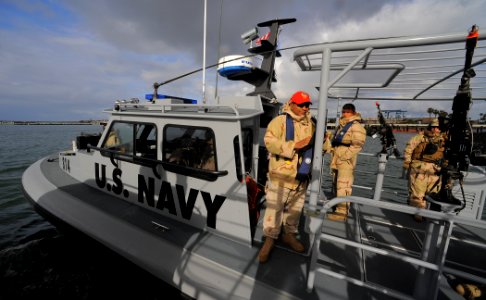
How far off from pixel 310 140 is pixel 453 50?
1279mm

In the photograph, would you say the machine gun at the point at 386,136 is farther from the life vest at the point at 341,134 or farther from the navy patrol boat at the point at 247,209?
the life vest at the point at 341,134

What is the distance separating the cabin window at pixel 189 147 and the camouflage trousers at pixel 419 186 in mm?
3154

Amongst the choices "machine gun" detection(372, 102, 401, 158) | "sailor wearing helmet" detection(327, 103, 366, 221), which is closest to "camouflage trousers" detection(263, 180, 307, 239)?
"sailor wearing helmet" detection(327, 103, 366, 221)

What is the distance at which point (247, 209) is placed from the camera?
2.44 meters

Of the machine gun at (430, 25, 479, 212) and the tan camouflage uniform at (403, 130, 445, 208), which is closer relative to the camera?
the machine gun at (430, 25, 479, 212)

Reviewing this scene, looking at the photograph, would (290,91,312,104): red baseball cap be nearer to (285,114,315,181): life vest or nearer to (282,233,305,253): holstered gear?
(285,114,315,181): life vest

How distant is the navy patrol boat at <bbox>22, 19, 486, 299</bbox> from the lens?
1.75 metres

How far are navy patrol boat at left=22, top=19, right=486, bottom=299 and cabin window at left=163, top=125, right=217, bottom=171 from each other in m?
0.02

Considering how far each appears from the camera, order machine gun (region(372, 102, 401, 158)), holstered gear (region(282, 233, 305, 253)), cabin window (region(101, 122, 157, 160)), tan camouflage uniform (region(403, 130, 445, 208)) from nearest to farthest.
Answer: holstered gear (region(282, 233, 305, 253)) → cabin window (region(101, 122, 157, 160)) → tan camouflage uniform (region(403, 130, 445, 208)) → machine gun (region(372, 102, 401, 158))

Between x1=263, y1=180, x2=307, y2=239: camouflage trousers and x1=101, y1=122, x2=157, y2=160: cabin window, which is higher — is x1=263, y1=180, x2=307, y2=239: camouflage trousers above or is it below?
below

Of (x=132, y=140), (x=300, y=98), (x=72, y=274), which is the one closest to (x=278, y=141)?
(x=300, y=98)

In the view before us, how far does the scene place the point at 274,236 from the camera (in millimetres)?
2322

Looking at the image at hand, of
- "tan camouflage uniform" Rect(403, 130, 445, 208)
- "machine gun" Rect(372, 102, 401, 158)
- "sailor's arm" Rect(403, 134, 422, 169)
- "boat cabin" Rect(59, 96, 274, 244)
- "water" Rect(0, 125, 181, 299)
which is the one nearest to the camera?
"boat cabin" Rect(59, 96, 274, 244)

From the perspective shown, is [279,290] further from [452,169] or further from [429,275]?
[452,169]
